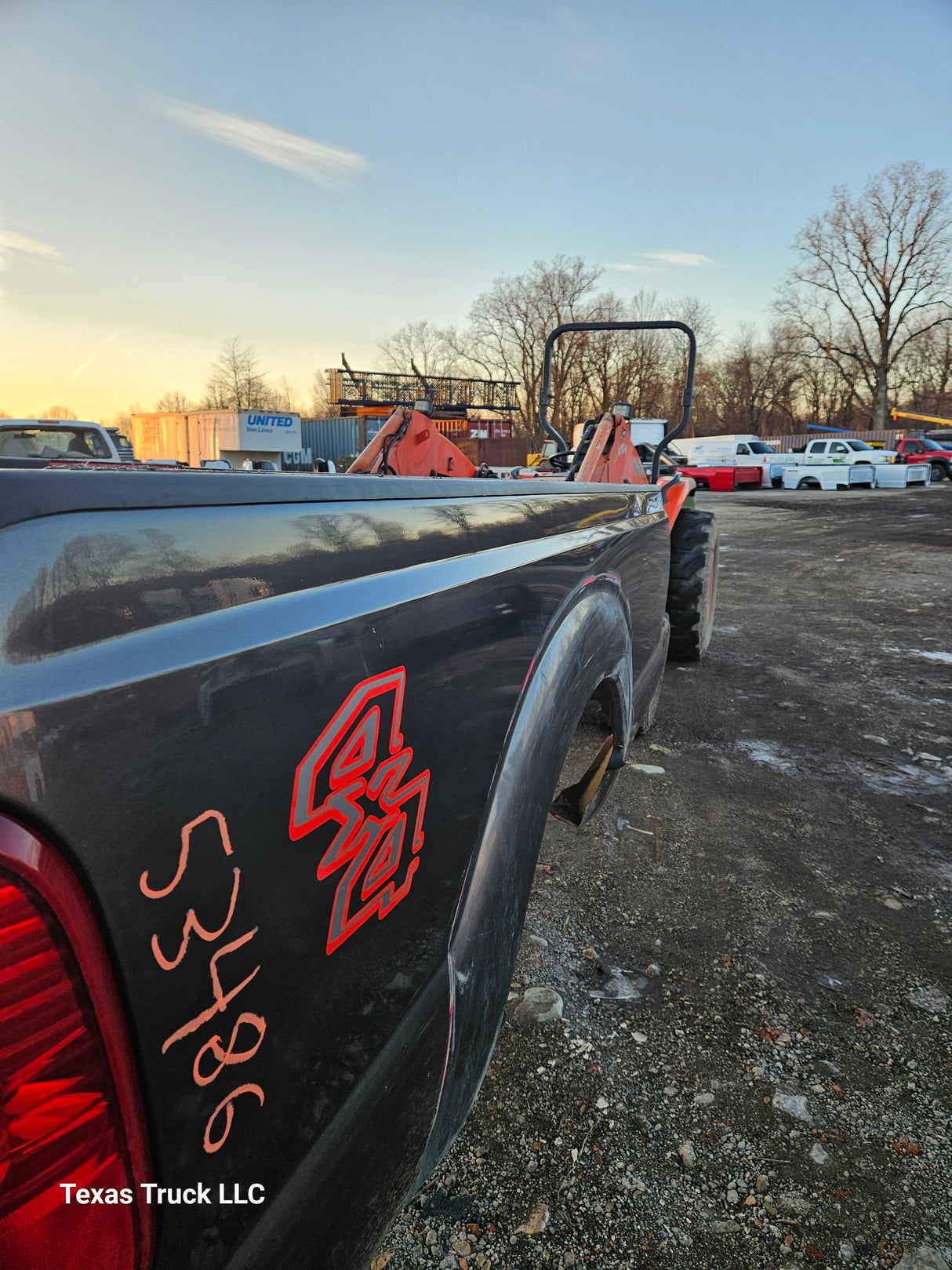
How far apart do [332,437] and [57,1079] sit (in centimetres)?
4151

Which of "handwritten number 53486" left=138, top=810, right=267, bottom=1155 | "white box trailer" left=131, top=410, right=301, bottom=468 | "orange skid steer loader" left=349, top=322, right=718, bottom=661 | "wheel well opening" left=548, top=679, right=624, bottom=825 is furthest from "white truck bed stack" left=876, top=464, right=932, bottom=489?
"handwritten number 53486" left=138, top=810, right=267, bottom=1155

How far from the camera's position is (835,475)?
2331 cm

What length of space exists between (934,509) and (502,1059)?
17663 mm

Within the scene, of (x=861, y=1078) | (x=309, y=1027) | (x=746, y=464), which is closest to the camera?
(x=309, y=1027)

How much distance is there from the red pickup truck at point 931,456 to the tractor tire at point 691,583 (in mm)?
24918

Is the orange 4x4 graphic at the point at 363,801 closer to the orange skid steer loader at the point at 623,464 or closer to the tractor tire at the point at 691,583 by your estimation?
the tractor tire at the point at 691,583

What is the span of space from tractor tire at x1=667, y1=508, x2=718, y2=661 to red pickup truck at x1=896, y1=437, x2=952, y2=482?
24.9 meters

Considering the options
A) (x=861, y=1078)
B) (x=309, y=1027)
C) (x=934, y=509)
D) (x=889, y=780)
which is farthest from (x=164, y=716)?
(x=934, y=509)

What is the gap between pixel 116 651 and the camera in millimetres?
562

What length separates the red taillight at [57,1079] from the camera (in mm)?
482

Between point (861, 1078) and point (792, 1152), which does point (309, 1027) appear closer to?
point (792, 1152)

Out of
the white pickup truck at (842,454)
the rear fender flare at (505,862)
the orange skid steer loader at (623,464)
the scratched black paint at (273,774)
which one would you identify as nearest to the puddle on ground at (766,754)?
the orange skid steer loader at (623,464)

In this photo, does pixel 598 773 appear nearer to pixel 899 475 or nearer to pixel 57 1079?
pixel 57 1079

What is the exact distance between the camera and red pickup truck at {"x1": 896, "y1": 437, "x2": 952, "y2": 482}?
2567 centimetres
